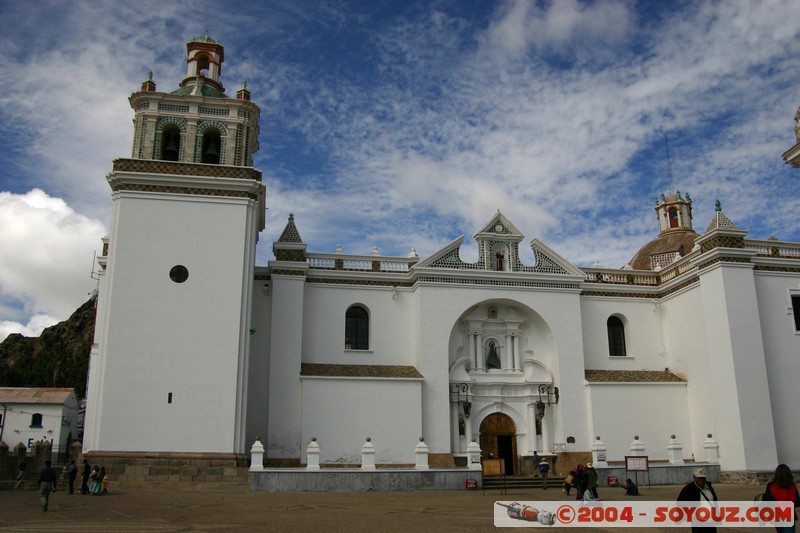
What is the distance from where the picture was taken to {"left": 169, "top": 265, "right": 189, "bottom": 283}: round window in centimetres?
2078

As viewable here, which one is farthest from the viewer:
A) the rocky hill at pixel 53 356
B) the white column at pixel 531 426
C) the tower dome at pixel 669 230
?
the rocky hill at pixel 53 356

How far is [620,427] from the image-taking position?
24.8 metres

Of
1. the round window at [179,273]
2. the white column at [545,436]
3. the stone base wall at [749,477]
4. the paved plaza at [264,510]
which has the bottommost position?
the paved plaza at [264,510]

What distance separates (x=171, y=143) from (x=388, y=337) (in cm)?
952

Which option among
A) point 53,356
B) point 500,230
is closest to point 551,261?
point 500,230

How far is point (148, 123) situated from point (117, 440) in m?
9.56

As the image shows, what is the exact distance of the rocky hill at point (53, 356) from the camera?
191 feet

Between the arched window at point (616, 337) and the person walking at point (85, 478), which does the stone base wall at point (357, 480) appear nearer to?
the person walking at point (85, 478)

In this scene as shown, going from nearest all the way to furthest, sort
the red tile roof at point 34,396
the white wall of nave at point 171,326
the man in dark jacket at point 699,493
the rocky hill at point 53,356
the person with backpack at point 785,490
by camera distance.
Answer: the man in dark jacket at point 699,493 < the person with backpack at point 785,490 < the white wall of nave at point 171,326 < the red tile roof at point 34,396 < the rocky hill at point 53,356

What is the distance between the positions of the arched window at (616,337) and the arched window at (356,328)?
358 inches

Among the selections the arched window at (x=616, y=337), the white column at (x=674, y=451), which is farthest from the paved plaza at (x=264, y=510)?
the arched window at (x=616, y=337)

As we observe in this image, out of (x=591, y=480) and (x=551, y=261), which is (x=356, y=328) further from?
(x=591, y=480)

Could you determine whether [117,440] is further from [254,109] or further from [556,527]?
[556,527]

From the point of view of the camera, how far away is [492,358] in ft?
84.9
